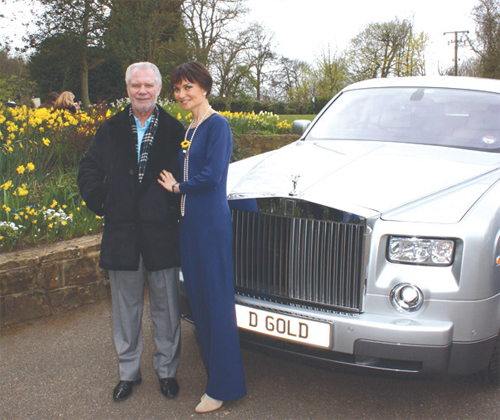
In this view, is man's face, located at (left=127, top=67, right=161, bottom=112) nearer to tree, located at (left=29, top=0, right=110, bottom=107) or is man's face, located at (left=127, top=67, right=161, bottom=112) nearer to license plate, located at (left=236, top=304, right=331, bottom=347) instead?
license plate, located at (left=236, top=304, right=331, bottom=347)

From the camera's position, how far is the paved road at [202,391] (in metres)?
2.93

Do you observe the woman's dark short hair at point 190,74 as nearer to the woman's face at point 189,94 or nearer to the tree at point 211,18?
the woman's face at point 189,94

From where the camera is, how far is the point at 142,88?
3.02 meters

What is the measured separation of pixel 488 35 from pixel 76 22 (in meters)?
40.9

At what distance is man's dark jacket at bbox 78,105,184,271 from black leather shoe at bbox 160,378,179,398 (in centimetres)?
72

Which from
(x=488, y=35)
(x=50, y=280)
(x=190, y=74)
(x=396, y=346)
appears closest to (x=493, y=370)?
(x=396, y=346)

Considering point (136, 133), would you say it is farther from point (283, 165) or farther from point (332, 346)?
point (332, 346)

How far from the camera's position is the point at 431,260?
256 centimetres

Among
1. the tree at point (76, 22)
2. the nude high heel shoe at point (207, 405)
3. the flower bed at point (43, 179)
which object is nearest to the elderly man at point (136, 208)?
the nude high heel shoe at point (207, 405)

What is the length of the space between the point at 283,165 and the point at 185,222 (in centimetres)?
84

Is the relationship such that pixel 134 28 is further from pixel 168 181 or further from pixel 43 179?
pixel 168 181

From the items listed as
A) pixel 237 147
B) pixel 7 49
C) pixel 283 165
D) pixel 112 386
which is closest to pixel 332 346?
pixel 283 165

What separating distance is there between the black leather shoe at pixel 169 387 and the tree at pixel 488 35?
5027 cm

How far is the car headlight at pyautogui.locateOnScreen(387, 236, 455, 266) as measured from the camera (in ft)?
8.35
